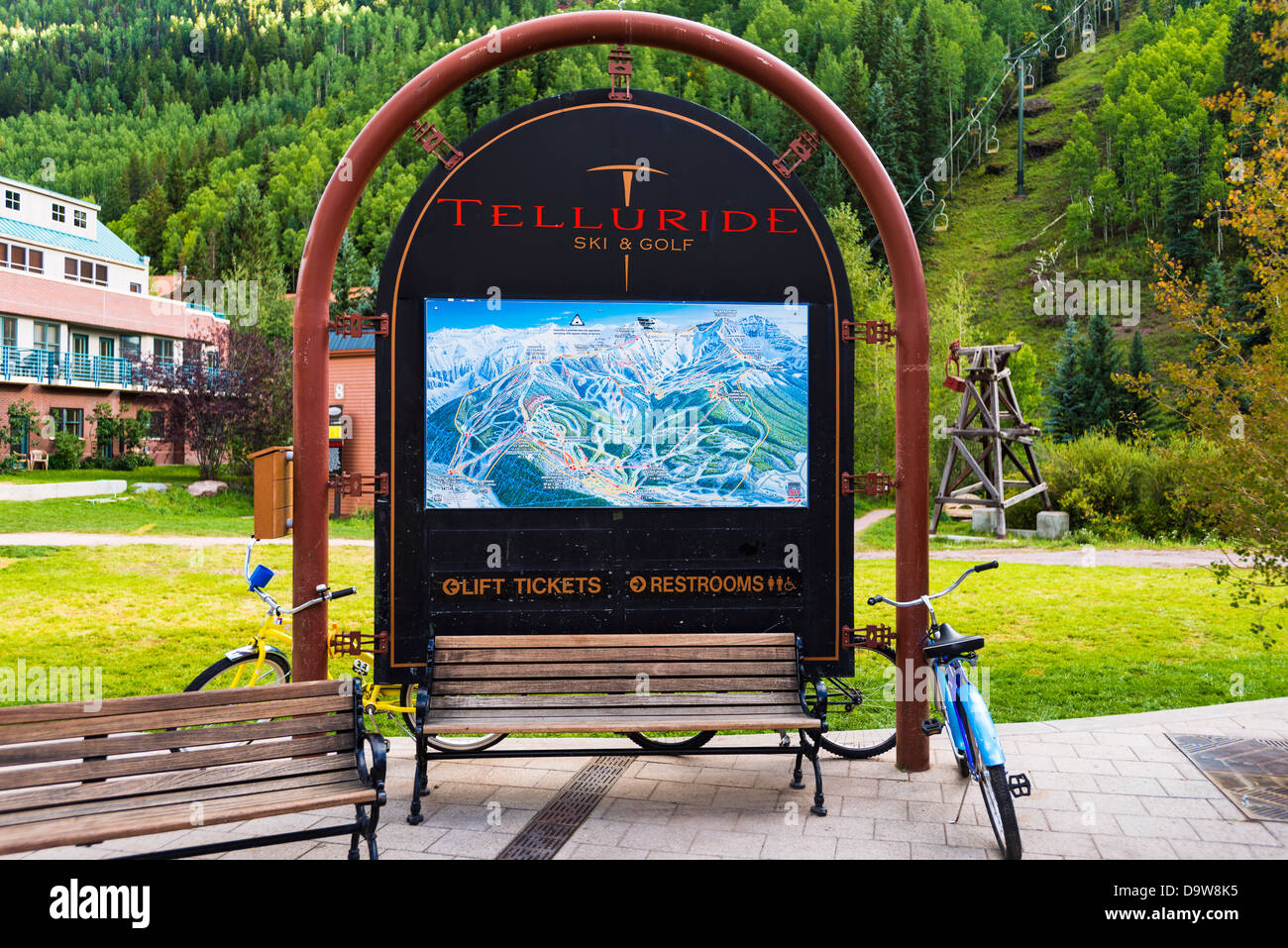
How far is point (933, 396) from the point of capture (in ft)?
82.8

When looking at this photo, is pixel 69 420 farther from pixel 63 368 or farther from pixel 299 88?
pixel 299 88

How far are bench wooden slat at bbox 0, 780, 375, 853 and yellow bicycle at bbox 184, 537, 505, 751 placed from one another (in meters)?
1.41

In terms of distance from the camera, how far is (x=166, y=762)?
13.9 ft

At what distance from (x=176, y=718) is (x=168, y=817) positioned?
0.55 m

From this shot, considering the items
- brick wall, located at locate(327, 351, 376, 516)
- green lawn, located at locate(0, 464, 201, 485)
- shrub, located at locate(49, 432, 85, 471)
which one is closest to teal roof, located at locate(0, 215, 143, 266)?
shrub, located at locate(49, 432, 85, 471)

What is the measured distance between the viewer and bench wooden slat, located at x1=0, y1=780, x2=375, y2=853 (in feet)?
12.0

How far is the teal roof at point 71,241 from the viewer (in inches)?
1593

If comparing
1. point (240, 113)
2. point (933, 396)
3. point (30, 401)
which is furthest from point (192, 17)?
point (933, 396)

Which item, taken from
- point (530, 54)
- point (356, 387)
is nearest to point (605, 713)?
point (530, 54)

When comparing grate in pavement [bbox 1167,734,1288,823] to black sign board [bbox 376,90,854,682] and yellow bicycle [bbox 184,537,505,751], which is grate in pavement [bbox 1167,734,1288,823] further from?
yellow bicycle [bbox 184,537,505,751]

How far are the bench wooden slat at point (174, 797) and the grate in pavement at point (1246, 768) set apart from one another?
16.3 feet

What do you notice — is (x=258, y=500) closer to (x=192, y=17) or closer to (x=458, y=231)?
(x=458, y=231)
